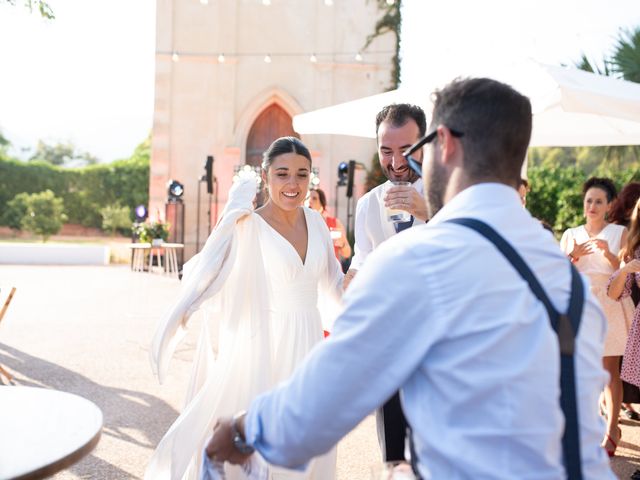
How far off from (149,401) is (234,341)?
2904 mm

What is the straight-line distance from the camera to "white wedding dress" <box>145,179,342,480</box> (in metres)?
3.43

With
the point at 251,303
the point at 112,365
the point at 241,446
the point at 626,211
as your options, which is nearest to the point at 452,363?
the point at 241,446

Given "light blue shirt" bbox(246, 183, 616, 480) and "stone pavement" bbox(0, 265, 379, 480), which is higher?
"light blue shirt" bbox(246, 183, 616, 480)

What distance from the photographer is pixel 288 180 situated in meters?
3.70

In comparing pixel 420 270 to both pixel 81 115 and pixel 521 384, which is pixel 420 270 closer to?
pixel 521 384

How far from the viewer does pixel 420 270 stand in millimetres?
1325

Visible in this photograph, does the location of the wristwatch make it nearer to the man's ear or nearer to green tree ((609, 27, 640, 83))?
the man's ear

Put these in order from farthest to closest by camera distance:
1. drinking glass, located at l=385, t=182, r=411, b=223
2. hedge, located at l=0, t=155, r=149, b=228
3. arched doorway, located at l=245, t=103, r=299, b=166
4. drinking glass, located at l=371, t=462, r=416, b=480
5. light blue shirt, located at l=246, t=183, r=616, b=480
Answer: hedge, located at l=0, t=155, r=149, b=228 < arched doorway, located at l=245, t=103, r=299, b=166 < drinking glass, located at l=385, t=182, r=411, b=223 < drinking glass, located at l=371, t=462, r=416, b=480 < light blue shirt, located at l=246, t=183, r=616, b=480

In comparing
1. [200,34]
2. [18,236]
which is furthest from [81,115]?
[200,34]

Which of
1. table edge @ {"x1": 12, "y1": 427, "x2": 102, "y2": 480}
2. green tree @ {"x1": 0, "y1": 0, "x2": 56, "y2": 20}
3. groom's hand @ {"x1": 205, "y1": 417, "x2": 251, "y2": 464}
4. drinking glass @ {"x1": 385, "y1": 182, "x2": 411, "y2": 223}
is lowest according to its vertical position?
table edge @ {"x1": 12, "y1": 427, "x2": 102, "y2": 480}

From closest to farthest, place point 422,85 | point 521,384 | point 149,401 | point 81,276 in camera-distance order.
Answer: point 521,384 → point 422,85 → point 149,401 → point 81,276

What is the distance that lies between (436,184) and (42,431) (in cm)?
155

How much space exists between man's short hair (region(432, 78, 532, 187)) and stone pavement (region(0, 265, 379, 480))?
3397 millimetres

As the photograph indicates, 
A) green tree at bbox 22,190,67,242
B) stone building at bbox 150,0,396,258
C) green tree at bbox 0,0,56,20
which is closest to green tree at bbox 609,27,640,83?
stone building at bbox 150,0,396,258
